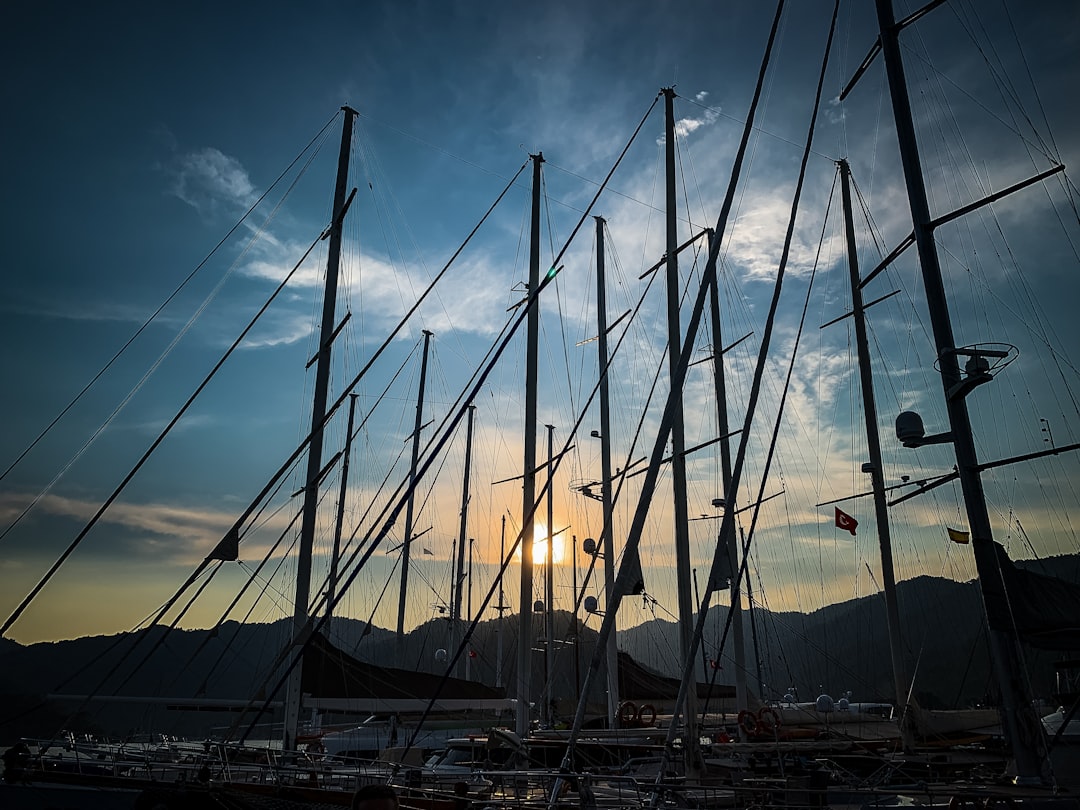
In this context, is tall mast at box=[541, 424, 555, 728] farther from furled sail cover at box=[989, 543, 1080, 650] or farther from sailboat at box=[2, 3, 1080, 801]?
furled sail cover at box=[989, 543, 1080, 650]

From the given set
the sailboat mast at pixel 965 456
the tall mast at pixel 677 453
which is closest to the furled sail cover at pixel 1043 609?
the sailboat mast at pixel 965 456

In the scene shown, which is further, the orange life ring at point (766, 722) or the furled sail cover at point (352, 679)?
the orange life ring at point (766, 722)

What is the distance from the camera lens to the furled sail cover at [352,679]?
18578 mm

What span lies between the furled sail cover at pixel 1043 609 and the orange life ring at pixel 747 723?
11991mm

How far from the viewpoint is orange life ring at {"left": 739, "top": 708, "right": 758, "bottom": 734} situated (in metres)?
20.5

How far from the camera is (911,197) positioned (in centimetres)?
1212

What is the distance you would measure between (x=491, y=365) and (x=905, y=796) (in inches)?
434

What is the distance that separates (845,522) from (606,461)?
9035 millimetres

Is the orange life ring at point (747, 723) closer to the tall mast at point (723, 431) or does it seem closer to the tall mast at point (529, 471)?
the tall mast at point (723, 431)

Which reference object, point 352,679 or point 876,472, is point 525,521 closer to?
point 352,679

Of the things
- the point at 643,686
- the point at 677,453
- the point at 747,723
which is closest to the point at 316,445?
the point at 677,453

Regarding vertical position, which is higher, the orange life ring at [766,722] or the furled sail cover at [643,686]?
the furled sail cover at [643,686]

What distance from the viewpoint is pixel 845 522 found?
25.6m

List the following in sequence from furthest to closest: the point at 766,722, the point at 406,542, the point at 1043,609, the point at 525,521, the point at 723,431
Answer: the point at 406,542 → the point at 723,431 → the point at 766,722 → the point at 525,521 → the point at 1043,609
